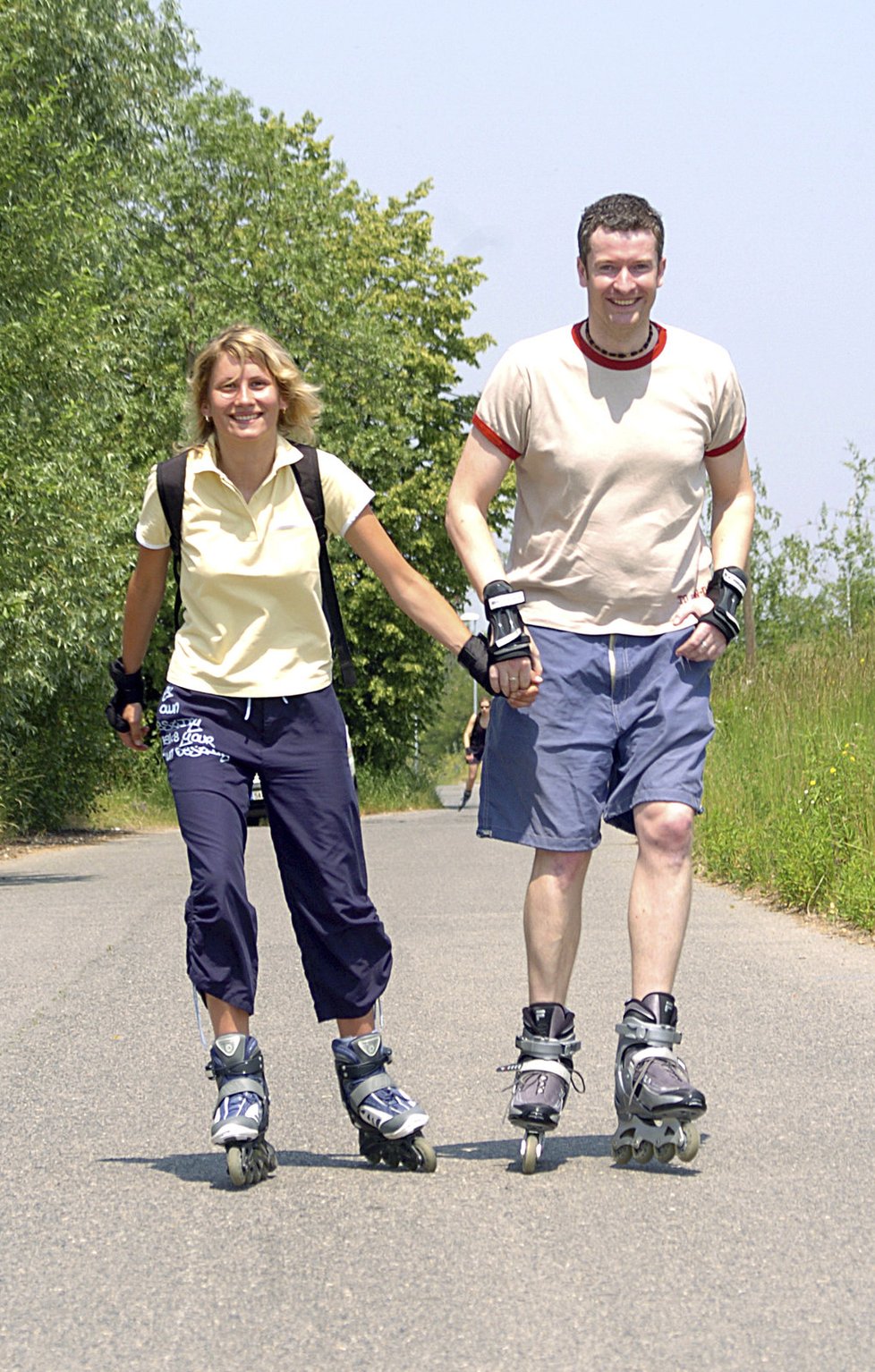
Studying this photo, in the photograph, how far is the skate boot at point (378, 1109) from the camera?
458cm

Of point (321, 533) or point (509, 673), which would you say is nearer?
point (509, 673)

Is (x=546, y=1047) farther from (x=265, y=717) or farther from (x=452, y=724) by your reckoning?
(x=452, y=724)

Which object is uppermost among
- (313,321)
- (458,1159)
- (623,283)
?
(313,321)

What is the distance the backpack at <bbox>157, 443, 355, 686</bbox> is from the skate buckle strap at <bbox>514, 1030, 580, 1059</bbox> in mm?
959

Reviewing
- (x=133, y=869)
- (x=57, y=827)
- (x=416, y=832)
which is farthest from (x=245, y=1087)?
(x=57, y=827)

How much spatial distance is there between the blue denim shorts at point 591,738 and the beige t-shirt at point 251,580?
20.4 inches

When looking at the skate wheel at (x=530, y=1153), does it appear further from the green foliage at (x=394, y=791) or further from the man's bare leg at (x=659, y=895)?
the green foliage at (x=394, y=791)

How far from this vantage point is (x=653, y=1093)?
4.40 meters

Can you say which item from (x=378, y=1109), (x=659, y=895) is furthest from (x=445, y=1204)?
(x=659, y=895)

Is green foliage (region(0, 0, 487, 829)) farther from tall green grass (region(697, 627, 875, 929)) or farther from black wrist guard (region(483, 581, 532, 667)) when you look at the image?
black wrist guard (region(483, 581, 532, 667))

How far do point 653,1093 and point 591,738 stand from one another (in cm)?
87

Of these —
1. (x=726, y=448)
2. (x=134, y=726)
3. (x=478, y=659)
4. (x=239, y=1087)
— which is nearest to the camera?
(x=239, y=1087)

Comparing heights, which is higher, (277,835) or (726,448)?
(726,448)

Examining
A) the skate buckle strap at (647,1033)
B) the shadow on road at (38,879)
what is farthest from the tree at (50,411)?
the skate buckle strap at (647,1033)
